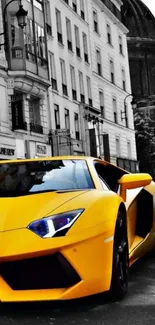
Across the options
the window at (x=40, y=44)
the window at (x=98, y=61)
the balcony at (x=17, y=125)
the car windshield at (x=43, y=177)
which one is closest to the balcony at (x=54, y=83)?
the window at (x=40, y=44)

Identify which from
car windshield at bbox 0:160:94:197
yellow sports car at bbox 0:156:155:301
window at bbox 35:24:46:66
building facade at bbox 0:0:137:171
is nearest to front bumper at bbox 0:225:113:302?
yellow sports car at bbox 0:156:155:301

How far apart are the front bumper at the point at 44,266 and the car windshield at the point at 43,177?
0.83 meters

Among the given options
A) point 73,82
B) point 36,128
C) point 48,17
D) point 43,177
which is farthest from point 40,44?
point 43,177

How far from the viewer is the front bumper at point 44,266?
389 cm

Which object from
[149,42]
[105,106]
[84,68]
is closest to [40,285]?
[84,68]

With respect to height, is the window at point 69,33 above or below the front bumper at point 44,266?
above

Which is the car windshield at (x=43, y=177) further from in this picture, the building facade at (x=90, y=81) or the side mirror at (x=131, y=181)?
the building facade at (x=90, y=81)

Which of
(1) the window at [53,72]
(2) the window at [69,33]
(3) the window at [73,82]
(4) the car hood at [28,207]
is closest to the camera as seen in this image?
(4) the car hood at [28,207]

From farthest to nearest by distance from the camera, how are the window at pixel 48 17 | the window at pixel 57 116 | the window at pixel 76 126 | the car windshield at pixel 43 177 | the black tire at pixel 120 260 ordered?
the window at pixel 76 126 → the window at pixel 48 17 → the window at pixel 57 116 → the car windshield at pixel 43 177 → the black tire at pixel 120 260

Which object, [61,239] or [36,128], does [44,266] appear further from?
[36,128]

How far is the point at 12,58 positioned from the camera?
27891 millimetres

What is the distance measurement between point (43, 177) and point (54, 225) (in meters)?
1.12

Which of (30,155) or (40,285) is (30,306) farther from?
(30,155)

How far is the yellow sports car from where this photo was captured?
391 centimetres
